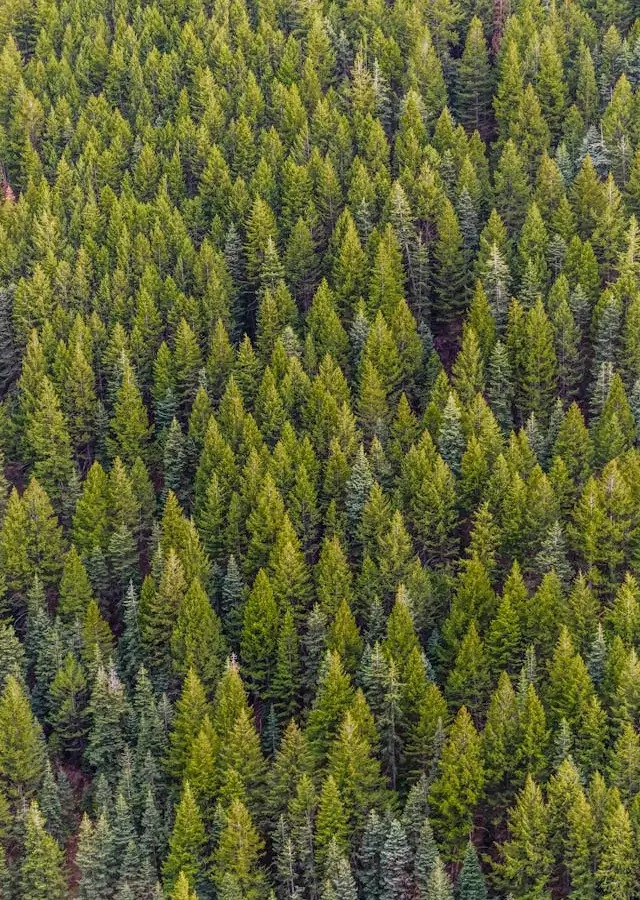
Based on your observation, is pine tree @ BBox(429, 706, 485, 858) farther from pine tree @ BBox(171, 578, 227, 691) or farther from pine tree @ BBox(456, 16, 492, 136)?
pine tree @ BBox(456, 16, 492, 136)

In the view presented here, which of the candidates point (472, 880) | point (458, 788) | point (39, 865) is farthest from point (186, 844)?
point (472, 880)

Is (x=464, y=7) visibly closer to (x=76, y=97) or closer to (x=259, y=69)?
(x=259, y=69)

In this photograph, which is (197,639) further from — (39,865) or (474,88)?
(474,88)

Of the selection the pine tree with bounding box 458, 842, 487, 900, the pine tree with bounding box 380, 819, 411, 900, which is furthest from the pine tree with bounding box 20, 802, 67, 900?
the pine tree with bounding box 458, 842, 487, 900

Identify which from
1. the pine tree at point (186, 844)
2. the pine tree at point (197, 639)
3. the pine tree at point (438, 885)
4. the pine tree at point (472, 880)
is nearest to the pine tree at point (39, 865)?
the pine tree at point (186, 844)

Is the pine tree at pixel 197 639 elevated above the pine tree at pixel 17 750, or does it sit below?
above

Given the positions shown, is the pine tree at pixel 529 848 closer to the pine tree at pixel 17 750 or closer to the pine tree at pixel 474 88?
the pine tree at pixel 17 750

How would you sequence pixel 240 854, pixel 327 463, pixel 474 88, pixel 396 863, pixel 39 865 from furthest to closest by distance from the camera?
1. pixel 474 88
2. pixel 327 463
3. pixel 39 865
4. pixel 240 854
5. pixel 396 863

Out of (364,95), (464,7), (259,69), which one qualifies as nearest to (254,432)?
(364,95)
